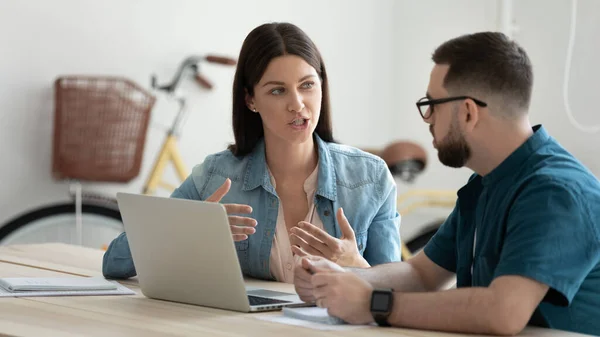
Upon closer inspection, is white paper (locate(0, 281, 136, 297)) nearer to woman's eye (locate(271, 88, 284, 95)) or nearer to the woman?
the woman

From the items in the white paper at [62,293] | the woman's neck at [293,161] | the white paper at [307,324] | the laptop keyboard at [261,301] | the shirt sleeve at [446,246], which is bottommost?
the white paper at [62,293]

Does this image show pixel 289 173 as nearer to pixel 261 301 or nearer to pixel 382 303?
pixel 261 301

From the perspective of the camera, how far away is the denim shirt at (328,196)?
2178 millimetres

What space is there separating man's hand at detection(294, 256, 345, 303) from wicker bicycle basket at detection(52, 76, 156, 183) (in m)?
1.99

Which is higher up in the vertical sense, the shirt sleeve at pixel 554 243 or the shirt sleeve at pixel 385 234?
the shirt sleeve at pixel 554 243

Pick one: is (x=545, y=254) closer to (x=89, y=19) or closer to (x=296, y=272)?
(x=296, y=272)

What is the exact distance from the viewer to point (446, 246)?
1836 mm

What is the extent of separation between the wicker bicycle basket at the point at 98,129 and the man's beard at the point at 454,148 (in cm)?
213

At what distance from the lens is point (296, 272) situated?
1684 mm

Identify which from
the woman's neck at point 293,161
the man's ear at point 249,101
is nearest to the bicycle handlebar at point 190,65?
the man's ear at point 249,101

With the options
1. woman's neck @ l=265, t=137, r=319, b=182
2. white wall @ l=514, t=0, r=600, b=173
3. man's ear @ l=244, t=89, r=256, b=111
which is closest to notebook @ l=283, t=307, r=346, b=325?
woman's neck @ l=265, t=137, r=319, b=182

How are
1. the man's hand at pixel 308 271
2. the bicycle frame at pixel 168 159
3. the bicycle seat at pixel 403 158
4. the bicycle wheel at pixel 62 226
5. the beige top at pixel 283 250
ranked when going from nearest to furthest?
1. the man's hand at pixel 308 271
2. the beige top at pixel 283 250
3. the bicycle wheel at pixel 62 226
4. the bicycle frame at pixel 168 159
5. the bicycle seat at pixel 403 158

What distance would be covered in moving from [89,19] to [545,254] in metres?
2.76

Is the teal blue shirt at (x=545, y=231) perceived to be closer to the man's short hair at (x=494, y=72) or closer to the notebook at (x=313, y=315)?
the man's short hair at (x=494, y=72)
